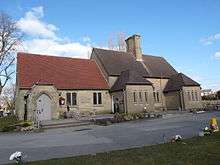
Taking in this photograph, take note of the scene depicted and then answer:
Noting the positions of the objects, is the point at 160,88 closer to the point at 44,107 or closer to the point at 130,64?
the point at 130,64

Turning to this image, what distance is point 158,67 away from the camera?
5038cm

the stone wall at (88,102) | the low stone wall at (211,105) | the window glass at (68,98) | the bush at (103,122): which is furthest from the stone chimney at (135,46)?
the bush at (103,122)

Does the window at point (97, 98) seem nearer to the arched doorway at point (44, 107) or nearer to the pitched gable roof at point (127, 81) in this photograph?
the pitched gable roof at point (127, 81)

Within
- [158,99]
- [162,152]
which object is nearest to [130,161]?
[162,152]

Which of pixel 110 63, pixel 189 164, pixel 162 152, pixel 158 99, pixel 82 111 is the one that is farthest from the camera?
pixel 158 99

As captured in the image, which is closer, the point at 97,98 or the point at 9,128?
the point at 9,128

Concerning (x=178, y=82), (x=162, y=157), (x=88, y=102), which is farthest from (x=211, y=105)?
(x=162, y=157)

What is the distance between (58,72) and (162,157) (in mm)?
30461

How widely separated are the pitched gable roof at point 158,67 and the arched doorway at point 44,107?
786 inches

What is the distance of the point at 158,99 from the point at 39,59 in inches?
841

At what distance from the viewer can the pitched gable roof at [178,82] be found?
44.8 metres

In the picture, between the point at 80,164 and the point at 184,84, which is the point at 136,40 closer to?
the point at 184,84

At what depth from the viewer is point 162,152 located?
10.7 meters

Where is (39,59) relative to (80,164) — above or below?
above
